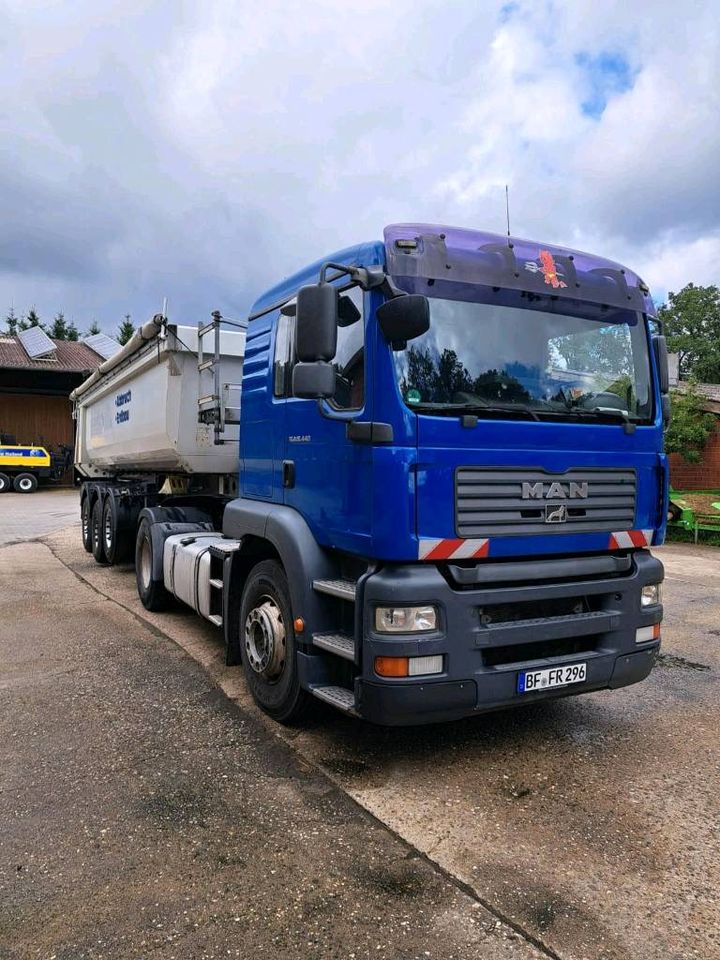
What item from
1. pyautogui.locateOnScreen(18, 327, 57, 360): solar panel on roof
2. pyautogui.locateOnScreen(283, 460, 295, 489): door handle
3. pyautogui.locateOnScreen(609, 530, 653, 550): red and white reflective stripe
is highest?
pyautogui.locateOnScreen(18, 327, 57, 360): solar panel on roof

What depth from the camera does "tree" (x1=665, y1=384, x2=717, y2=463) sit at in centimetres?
1547

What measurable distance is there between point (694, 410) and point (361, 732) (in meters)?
14.4

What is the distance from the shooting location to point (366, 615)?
130 inches

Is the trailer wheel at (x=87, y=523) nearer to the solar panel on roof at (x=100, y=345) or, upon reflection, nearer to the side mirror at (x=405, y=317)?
the side mirror at (x=405, y=317)

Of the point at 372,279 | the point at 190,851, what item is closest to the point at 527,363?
the point at 372,279

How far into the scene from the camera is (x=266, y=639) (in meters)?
4.16

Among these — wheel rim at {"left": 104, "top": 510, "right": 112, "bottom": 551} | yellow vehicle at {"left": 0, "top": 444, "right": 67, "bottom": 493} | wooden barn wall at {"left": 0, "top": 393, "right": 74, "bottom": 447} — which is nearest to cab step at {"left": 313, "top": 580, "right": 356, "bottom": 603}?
wheel rim at {"left": 104, "top": 510, "right": 112, "bottom": 551}

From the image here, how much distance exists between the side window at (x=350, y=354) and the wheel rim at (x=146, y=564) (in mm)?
4218

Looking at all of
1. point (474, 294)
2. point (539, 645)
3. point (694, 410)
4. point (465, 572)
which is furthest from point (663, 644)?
point (694, 410)

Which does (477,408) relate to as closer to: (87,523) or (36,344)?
(87,523)

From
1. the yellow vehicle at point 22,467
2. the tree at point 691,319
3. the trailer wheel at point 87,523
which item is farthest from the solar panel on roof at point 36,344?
the tree at point 691,319

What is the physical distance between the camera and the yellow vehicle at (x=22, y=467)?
87.4 feet

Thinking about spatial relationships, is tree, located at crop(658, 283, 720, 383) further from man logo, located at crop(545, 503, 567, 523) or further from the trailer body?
man logo, located at crop(545, 503, 567, 523)

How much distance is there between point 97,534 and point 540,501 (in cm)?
835
